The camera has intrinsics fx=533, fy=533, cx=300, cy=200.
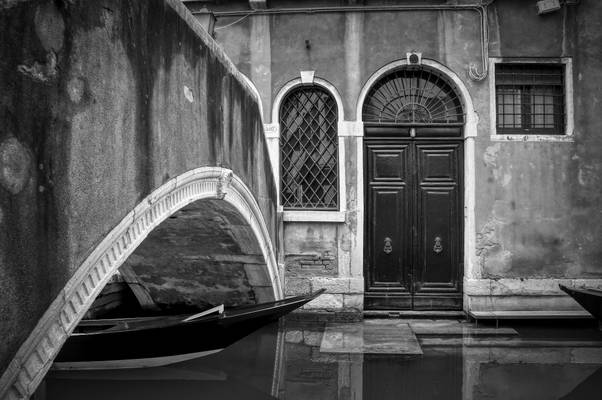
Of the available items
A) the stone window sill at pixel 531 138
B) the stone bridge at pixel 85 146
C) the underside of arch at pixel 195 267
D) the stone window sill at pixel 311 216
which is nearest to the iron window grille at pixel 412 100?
the stone window sill at pixel 531 138

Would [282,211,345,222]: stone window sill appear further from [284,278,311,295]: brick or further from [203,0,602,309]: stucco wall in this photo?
[284,278,311,295]: brick

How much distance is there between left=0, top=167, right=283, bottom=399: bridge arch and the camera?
166cm

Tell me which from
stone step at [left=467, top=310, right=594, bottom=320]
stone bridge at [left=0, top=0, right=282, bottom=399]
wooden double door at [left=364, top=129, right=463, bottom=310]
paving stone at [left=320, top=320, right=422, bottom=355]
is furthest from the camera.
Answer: wooden double door at [left=364, top=129, right=463, bottom=310]

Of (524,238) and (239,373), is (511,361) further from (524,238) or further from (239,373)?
(239,373)

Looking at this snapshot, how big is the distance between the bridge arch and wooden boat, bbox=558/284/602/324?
4.36 metres

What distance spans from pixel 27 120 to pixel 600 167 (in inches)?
259

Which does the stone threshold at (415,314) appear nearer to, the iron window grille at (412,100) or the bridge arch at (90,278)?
the iron window grille at (412,100)

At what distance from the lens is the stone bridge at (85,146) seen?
1.61 meters

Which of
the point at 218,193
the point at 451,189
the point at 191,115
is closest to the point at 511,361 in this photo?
the point at 451,189

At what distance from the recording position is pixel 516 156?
6484mm

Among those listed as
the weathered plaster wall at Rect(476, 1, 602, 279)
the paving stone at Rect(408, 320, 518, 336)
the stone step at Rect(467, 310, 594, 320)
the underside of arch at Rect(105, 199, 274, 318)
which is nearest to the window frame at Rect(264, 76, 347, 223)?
the underside of arch at Rect(105, 199, 274, 318)

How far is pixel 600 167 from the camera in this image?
6.45m

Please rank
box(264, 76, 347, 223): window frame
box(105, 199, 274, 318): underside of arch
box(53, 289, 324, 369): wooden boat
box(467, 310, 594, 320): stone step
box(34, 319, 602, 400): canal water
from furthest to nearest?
box(264, 76, 347, 223): window frame → box(467, 310, 594, 320): stone step → box(105, 199, 274, 318): underside of arch → box(53, 289, 324, 369): wooden boat → box(34, 319, 602, 400): canal water

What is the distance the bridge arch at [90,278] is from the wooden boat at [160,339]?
143cm
